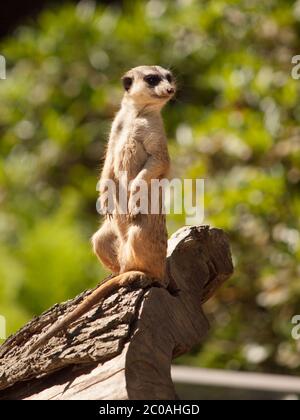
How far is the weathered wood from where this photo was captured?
2188 mm

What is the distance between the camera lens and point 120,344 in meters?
2.20

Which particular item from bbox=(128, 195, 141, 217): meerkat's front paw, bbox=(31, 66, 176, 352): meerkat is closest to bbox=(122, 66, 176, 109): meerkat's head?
bbox=(31, 66, 176, 352): meerkat

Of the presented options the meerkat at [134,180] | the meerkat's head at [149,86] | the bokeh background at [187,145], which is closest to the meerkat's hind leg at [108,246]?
the meerkat at [134,180]

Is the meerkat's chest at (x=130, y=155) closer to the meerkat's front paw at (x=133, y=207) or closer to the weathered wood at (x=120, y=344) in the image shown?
the meerkat's front paw at (x=133, y=207)

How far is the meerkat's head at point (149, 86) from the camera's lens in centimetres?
254

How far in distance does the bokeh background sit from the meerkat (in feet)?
6.05

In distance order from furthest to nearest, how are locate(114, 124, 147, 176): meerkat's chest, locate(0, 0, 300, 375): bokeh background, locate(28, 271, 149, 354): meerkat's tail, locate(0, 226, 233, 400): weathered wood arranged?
locate(0, 0, 300, 375): bokeh background, locate(114, 124, 147, 176): meerkat's chest, locate(28, 271, 149, 354): meerkat's tail, locate(0, 226, 233, 400): weathered wood

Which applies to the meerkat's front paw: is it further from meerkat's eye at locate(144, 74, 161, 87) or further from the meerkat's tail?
meerkat's eye at locate(144, 74, 161, 87)

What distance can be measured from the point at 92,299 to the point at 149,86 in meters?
0.64

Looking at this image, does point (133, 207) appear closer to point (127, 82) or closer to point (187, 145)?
point (127, 82)

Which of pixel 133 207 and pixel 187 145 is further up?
pixel 187 145

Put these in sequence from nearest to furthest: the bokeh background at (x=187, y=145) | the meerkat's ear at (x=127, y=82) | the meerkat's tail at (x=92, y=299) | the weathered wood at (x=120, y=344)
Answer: the weathered wood at (x=120, y=344)
the meerkat's tail at (x=92, y=299)
the meerkat's ear at (x=127, y=82)
the bokeh background at (x=187, y=145)

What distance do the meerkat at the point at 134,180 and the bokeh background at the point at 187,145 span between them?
1845 mm

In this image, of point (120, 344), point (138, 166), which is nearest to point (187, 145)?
point (138, 166)
